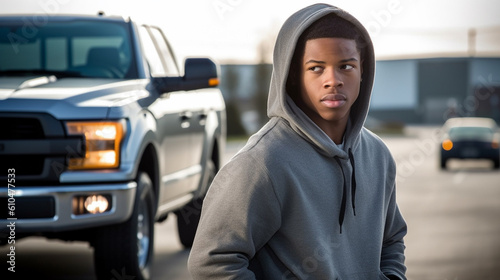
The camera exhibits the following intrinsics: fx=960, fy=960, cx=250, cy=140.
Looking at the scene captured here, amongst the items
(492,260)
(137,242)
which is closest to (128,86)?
(137,242)

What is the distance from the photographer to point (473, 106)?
3450 inches

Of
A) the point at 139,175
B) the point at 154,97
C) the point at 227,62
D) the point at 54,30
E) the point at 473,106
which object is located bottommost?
the point at 473,106

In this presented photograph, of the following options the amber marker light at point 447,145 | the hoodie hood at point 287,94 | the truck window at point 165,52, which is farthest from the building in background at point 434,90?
the hoodie hood at point 287,94

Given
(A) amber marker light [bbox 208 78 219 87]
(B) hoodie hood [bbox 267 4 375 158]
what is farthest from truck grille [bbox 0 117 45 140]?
(B) hoodie hood [bbox 267 4 375 158]

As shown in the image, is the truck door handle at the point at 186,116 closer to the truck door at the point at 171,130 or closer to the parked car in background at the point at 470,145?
the truck door at the point at 171,130

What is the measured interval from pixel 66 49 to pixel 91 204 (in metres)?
1.73

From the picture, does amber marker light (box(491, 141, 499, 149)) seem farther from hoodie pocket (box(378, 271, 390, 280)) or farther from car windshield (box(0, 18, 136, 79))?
hoodie pocket (box(378, 271, 390, 280))

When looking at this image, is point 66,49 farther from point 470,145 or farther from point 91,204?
point 470,145

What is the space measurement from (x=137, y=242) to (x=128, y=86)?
3.88 ft

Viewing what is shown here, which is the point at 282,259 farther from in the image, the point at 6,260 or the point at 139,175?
the point at 6,260

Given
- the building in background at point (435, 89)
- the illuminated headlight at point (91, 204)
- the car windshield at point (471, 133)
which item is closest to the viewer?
the illuminated headlight at point (91, 204)

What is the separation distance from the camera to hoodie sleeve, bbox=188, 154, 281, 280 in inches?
101

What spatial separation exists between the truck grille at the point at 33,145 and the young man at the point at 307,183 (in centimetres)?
351

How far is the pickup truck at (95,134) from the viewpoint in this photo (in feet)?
20.3
